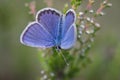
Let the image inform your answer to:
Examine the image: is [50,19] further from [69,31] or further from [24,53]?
[24,53]

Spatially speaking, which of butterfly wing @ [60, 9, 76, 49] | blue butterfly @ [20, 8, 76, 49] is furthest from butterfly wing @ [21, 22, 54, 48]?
butterfly wing @ [60, 9, 76, 49]

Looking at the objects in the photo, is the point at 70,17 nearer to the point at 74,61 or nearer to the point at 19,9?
the point at 74,61

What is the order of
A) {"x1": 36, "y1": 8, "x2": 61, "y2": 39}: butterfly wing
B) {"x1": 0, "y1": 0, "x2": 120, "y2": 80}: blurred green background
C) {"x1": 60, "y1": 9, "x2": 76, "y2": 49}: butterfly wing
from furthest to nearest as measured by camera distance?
{"x1": 0, "y1": 0, "x2": 120, "y2": 80}: blurred green background, {"x1": 36, "y1": 8, "x2": 61, "y2": 39}: butterfly wing, {"x1": 60, "y1": 9, "x2": 76, "y2": 49}: butterfly wing

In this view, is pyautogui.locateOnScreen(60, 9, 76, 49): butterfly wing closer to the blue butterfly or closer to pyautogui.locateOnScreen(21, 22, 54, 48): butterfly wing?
the blue butterfly

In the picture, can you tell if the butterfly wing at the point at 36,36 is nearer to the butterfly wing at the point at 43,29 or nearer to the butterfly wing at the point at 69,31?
the butterfly wing at the point at 43,29

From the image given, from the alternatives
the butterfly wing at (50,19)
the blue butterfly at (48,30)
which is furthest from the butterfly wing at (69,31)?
the butterfly wing at (50,19)

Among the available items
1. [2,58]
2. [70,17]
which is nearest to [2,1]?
[2,58]

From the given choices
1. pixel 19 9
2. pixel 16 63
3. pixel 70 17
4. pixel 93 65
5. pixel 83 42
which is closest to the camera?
pixel 70 17
